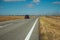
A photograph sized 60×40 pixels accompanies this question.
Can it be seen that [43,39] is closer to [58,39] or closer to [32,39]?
[58,39]

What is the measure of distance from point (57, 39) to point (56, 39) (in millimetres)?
84

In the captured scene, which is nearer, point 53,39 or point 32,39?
point 32,39

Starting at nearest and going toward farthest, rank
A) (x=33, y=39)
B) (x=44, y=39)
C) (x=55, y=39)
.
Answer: (x=33, y=39) < (x=44, y=39) < (x=55, y=39)

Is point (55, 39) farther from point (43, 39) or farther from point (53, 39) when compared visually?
point (43, 39)

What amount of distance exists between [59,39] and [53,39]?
0.29 meters

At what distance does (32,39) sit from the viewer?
15.4 feet

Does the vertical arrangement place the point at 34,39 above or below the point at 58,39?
above

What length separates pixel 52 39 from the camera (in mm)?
8500

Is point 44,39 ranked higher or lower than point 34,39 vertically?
lower

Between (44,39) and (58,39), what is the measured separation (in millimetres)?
→ 1071

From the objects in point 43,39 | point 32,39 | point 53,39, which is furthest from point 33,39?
point 53,39

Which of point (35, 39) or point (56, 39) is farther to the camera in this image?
point (56, 39)

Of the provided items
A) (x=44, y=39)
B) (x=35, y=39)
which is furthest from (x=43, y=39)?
(x=35, y=39)

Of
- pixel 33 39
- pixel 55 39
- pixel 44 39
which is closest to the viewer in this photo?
pixel 33 39
